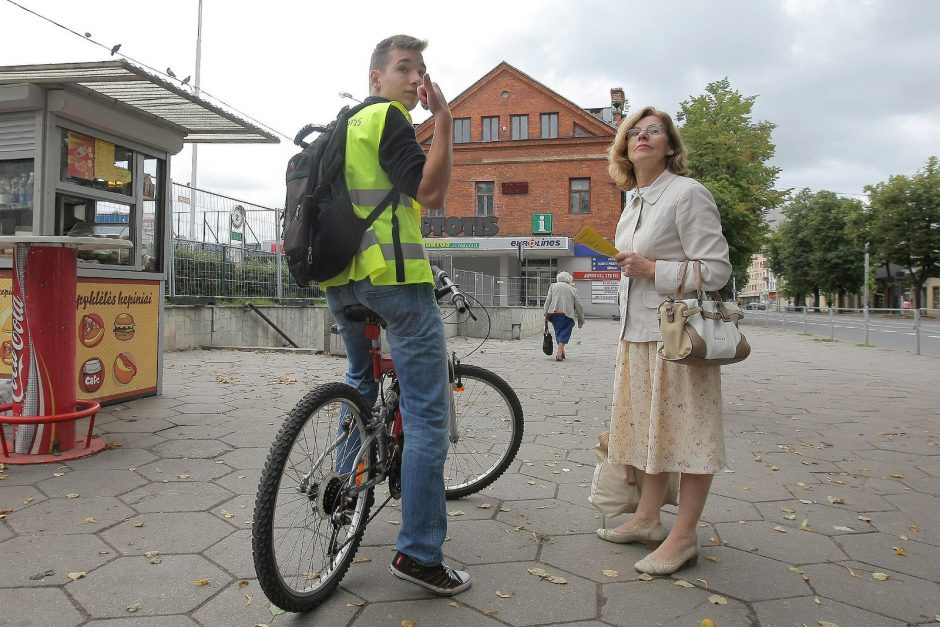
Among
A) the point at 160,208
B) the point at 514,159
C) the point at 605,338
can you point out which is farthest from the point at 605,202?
the point at 160,208

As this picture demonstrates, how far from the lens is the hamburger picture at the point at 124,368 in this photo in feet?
18.7

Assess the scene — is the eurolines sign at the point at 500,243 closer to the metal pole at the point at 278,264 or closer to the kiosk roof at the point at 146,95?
the metal pole at the point at 278,264

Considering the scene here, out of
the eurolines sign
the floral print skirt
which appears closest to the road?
the eurolines sign

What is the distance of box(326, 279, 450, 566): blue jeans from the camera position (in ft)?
7.54

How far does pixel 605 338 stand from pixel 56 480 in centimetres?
1638

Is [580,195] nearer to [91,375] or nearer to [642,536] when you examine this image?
[91,375]

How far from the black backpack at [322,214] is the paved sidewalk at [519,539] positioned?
1.23 m

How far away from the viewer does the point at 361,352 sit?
2.65 meters

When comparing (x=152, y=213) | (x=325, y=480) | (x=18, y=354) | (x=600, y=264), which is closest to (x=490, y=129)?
(x=600, y=264)

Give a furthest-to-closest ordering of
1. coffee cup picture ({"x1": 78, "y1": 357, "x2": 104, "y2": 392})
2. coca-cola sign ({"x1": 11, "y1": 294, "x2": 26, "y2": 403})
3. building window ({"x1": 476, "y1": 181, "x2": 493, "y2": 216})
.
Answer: building window ({"x1": 476, "y1": 181, "x2": 493, "y2": 216})
coffee cup picture ({"x1": 78, "y1": 357, "x2": 104, "y2": 392})
coca-cola sign ({"x1": 11, "y1": 294, "x2": 26, "y2": 403})

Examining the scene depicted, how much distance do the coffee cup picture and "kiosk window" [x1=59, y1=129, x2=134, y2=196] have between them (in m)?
1.47

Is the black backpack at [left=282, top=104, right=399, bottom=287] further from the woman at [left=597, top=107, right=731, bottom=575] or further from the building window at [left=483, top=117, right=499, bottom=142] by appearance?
the building window at [left=483, top=117, right=499, bottom=142]

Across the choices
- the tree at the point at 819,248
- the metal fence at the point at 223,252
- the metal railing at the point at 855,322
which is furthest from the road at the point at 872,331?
the tree at the point at 819,248

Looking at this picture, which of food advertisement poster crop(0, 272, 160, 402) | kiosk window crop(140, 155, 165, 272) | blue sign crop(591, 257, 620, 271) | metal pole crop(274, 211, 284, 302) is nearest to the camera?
food advertisement poster crop(0, 272, 160, 402)
